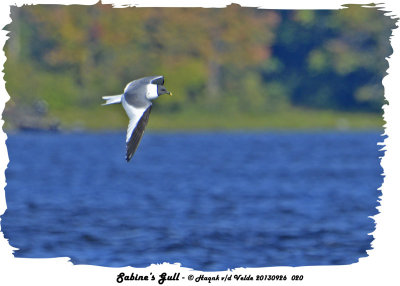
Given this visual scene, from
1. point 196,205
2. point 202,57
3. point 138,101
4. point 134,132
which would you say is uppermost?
point 202,57

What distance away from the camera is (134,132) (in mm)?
10055

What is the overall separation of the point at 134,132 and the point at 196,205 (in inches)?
438

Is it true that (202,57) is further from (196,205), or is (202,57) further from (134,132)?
(134,132)

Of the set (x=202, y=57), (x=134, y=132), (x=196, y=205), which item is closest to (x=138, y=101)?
(x=134, y=132)

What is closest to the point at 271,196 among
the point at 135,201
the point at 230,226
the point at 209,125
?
the point at 135,201

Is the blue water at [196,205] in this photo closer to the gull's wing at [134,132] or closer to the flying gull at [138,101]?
the flying gull at [138,101]

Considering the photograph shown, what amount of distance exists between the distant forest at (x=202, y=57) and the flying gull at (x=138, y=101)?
3476 cm

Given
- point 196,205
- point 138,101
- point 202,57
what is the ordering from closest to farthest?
point 138,101 < point 196,205 < point 202,57

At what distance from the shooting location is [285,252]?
14.3m

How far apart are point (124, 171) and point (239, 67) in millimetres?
24061

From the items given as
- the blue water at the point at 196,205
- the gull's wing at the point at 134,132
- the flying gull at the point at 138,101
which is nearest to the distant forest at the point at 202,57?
the blue water at the point at 196,205

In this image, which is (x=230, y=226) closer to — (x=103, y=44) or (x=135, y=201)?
(x=135, y=201)

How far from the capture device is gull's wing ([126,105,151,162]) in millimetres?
9664

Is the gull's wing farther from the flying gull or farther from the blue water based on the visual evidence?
the blue water
